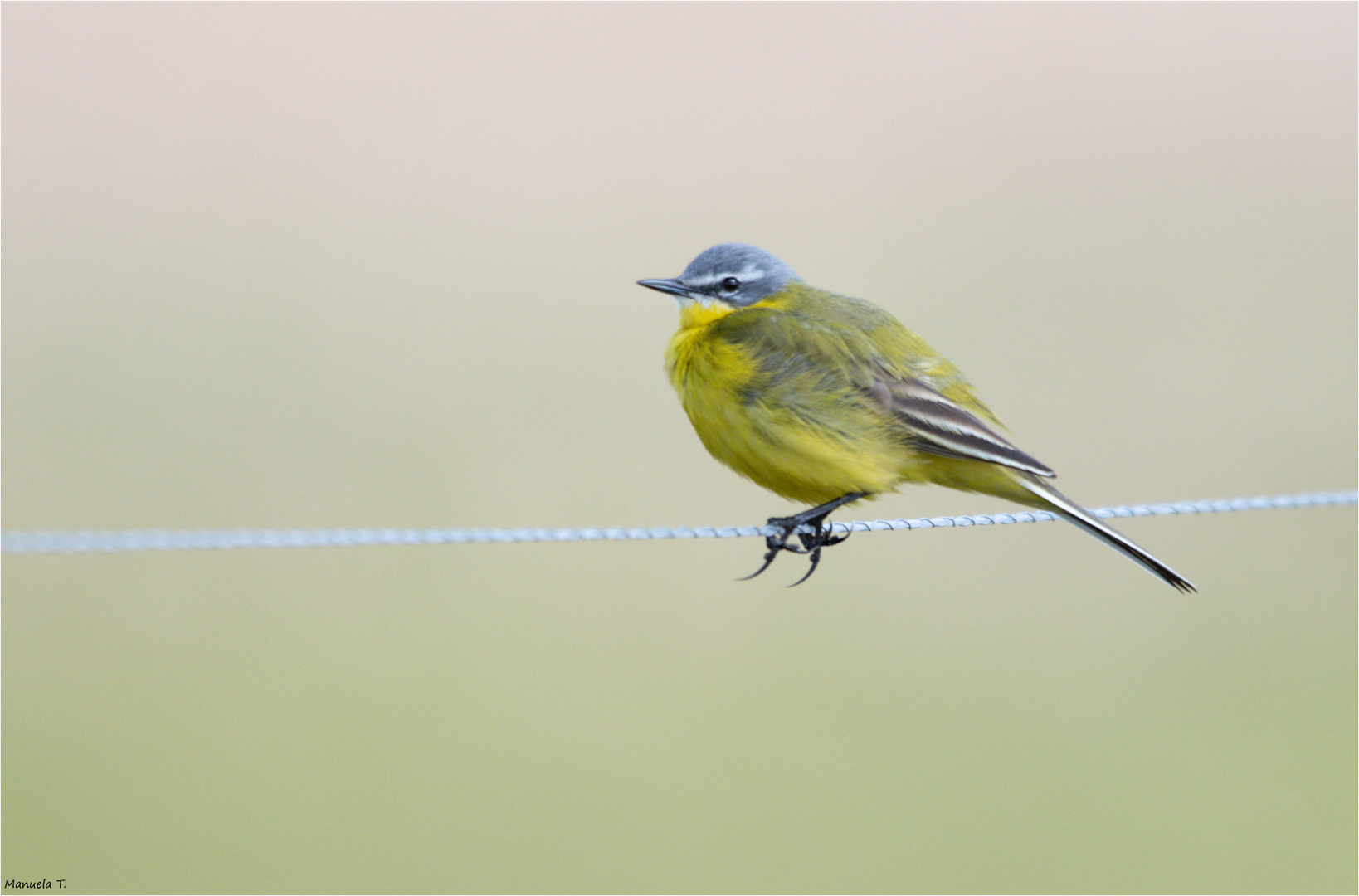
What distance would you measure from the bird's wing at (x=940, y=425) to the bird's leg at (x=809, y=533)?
0.33 m

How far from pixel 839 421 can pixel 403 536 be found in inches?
83.4

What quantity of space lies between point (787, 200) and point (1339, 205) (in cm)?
474

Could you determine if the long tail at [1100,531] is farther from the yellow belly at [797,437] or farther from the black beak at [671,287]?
the black beak at [671,287]

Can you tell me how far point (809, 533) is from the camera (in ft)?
16.5

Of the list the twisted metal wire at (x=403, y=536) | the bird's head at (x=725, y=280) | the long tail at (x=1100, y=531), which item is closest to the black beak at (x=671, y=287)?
the bird's head at (x=725, y=280)

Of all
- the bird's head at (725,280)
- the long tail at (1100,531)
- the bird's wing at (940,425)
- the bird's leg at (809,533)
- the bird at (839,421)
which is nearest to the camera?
the long tail at (1100,531)


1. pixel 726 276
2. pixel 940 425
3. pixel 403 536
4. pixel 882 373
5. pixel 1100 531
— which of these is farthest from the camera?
pixel 726 276

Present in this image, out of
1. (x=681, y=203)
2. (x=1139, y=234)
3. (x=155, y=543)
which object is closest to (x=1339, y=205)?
(x=1139, y=234)

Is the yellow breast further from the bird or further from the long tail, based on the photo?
the long tail

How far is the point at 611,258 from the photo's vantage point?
33.7 feet

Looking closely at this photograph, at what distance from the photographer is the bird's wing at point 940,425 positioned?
4.59 meters

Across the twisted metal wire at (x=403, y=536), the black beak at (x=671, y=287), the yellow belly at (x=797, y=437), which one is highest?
the black beak at (x=671, y=287)

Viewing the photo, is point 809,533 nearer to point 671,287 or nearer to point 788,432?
point 788,432

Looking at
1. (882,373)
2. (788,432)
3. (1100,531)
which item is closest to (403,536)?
(788,432)
